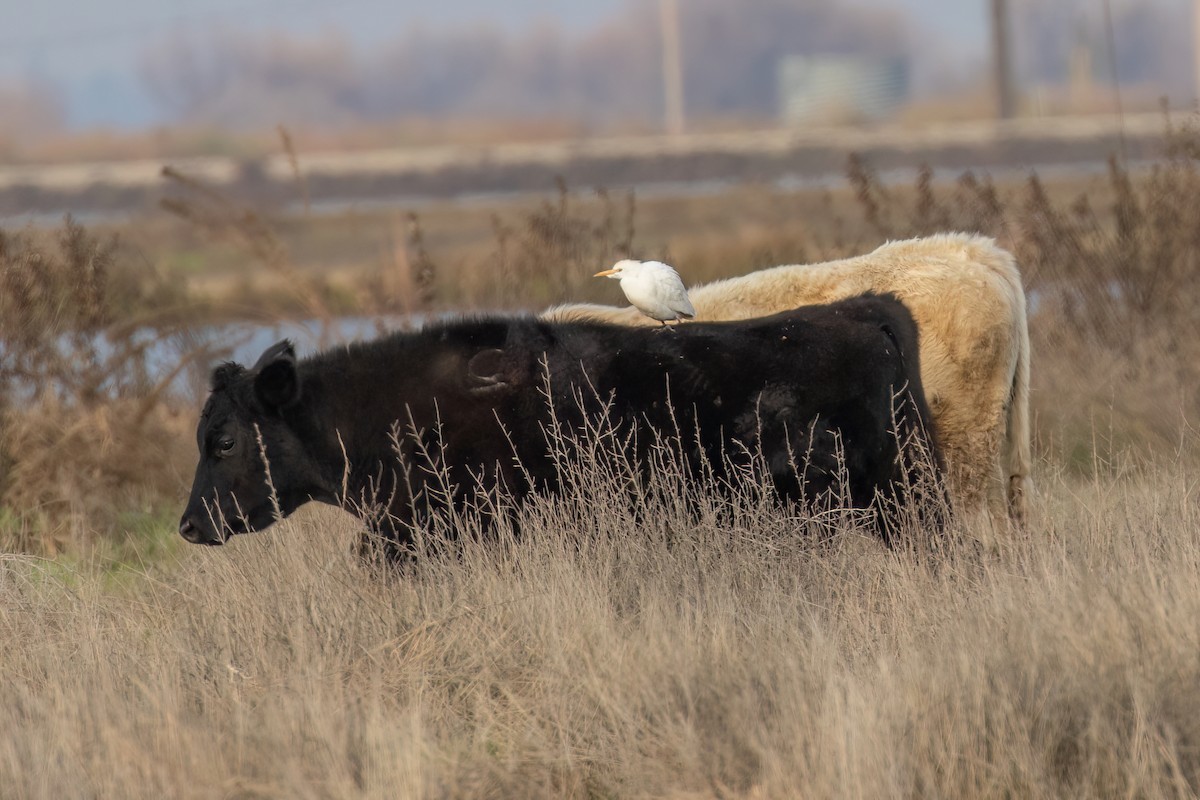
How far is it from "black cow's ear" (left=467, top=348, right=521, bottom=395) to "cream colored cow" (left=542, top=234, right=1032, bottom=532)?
1.49 feet

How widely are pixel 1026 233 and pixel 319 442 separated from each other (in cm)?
701

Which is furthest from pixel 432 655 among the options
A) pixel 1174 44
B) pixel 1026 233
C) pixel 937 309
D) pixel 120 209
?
pixel 1174 44

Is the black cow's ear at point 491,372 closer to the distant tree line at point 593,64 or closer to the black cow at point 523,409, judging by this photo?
the black cow at point 523,409

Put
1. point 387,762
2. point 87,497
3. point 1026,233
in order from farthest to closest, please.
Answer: point 1026,233 < point 87,497 < point 387,762

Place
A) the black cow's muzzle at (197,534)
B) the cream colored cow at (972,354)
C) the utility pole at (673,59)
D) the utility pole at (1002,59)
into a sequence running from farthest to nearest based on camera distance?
the utility pole at (673,59)
the utility pole at (1002,59)
the cream colored cow at (972,354)
the black cow's muzzle at (197,534)

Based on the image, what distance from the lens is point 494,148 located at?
47875mm

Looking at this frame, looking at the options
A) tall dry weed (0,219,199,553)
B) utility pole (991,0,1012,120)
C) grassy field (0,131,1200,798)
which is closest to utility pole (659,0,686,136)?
utility pole (991,0,1012,120)

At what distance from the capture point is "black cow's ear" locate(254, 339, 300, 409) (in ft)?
21.3

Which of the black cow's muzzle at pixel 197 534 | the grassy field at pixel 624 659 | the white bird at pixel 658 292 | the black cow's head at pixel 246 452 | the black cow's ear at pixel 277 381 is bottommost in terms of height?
the grassy field at pixel 624 659

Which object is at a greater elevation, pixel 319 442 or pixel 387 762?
pixel 319 442

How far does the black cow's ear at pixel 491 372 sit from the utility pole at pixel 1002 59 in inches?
1072

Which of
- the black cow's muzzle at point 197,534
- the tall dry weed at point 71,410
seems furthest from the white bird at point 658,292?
the tall dry weed at point 71,410

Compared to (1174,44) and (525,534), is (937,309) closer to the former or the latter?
(525,534)

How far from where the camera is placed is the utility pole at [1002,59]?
32.0 meters
